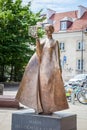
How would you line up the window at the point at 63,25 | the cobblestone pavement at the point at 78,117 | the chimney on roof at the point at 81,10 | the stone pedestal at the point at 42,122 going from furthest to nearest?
the chimney on roof at the point at 81,10 → the window at the point at 63,25 → the cobblestone pavement at the point at 78,117 → the stone pedestal at the point at 42,122

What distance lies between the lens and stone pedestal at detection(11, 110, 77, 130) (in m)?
8.87

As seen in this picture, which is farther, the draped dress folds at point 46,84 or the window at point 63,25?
the window at point 63,25

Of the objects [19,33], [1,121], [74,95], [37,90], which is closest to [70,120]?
[37,90]

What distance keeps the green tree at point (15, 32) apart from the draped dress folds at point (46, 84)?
25.3 meters

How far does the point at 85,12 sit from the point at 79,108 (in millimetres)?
39022

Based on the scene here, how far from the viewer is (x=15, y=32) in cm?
3556

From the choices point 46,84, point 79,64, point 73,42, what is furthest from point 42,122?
point 73,42

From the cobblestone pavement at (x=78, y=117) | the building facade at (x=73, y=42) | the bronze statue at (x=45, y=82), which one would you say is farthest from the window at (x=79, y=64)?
the bronze statue at (x=45, y=82)

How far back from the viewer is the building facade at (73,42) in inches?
1993

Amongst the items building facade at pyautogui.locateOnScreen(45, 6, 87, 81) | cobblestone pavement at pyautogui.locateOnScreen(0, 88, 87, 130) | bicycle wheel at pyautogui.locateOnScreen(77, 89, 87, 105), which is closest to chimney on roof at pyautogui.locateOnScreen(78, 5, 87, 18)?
building facade at pyautogui.locateOnScreen(45, 6, 87, 81)

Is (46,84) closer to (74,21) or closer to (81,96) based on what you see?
(81,96)

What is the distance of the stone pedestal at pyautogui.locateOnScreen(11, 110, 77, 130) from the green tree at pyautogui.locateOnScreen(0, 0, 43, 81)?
25556mm

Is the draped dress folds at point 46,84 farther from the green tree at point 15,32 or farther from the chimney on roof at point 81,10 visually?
the chimney on roof at point 81,10

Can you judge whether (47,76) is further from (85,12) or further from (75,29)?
(85,12)
